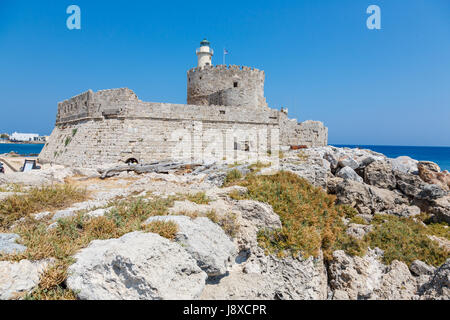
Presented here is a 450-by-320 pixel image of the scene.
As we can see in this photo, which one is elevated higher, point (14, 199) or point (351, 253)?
point (14, 199)

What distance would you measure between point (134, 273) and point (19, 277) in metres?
1.17

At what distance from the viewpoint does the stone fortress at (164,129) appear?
16391 mm

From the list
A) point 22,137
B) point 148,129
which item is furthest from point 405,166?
point 22,137

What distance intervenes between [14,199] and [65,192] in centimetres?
130

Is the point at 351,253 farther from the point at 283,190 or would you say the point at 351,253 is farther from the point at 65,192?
the point at 65,192

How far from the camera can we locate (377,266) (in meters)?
7.04

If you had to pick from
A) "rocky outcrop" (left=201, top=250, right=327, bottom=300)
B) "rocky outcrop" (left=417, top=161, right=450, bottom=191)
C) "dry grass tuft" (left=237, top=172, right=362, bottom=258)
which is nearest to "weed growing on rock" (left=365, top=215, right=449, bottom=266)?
"dry grass tuft" (left=237, top=172, right=362, bottom=258)

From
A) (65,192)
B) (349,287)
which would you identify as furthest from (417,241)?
(65,192)

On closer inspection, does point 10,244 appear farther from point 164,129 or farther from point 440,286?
point 164,129

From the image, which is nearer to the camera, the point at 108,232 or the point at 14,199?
the point at 108,232

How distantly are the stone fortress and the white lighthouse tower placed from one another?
24.2 ft

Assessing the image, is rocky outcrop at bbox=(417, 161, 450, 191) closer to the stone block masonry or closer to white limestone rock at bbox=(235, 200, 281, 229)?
the stone block masonry

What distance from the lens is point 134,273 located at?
321cm

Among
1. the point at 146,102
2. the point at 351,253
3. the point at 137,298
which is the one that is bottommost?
the point at 351,253
